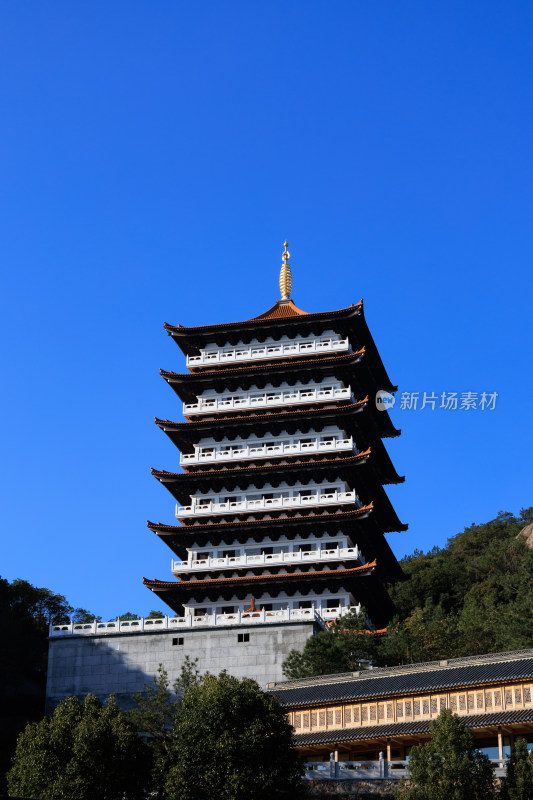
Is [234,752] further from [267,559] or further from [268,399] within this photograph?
[268,399]

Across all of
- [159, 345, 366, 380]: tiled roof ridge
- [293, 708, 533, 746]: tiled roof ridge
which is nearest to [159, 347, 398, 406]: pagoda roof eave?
[159, 345, 366, 380]: tiled roof ridge

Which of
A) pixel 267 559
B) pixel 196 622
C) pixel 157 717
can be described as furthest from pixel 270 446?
pixel 157 717

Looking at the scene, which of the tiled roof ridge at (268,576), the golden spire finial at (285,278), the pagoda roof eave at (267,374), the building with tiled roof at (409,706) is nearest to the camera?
the building with tiled roof at (409,706)

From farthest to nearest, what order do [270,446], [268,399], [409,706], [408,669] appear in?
[268,399] → [270,446] → [408,669] → [409,706]

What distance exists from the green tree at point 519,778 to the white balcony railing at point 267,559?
2989 cm

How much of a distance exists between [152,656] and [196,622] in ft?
9.17

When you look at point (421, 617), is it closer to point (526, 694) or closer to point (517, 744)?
point (526, 694)

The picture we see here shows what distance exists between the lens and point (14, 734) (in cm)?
5009

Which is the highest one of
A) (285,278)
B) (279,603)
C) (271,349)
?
(285,278)

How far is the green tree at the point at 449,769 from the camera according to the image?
31.3 metres

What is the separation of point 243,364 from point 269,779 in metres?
42.8

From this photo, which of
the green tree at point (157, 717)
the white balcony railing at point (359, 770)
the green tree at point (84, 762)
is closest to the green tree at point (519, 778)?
the white balcony railing at point (359, 770)

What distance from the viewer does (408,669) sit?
4253 centimetres

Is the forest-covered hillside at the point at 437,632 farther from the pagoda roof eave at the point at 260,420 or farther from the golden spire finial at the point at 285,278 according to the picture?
the golden spire finial at the point at 285,278
